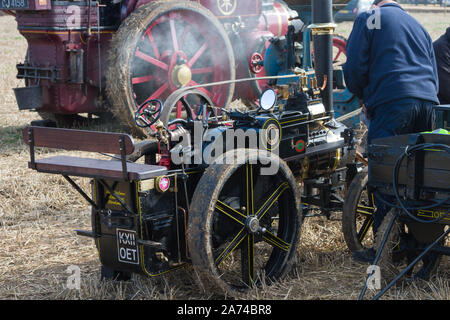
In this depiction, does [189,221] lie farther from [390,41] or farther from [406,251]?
[390,41]

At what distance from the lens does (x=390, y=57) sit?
15.5 ft

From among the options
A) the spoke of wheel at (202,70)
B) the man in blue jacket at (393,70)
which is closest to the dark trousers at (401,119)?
the man in blue jacket at (393,70)

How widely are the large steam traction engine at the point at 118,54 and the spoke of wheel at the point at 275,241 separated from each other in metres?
4.29

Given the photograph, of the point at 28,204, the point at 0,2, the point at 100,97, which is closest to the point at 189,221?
the point at 28,204

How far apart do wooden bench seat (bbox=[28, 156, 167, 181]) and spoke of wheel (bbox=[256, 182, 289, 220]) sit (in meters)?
0.72

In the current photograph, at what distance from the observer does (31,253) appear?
539 centimetres

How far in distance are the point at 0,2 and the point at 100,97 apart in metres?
1.71

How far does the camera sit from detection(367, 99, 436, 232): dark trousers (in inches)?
184

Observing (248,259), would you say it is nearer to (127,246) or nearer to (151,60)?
(127,246)

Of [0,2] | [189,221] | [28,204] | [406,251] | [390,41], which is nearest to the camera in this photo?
[189,221]


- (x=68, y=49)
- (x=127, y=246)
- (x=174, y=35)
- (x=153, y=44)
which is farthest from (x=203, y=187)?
(x=174, y=35)

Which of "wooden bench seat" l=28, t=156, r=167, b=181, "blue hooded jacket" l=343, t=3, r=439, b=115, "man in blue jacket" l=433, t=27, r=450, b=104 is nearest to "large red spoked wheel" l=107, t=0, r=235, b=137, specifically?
"man in blue jacket" l=433, t=27, r=450, b=104

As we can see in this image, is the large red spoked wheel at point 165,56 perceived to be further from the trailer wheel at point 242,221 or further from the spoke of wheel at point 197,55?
the trailer wheel at point 242,221

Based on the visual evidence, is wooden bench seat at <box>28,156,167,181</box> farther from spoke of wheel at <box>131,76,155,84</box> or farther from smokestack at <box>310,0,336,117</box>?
spoke of wheel at <box>131,76,155,84</box>
